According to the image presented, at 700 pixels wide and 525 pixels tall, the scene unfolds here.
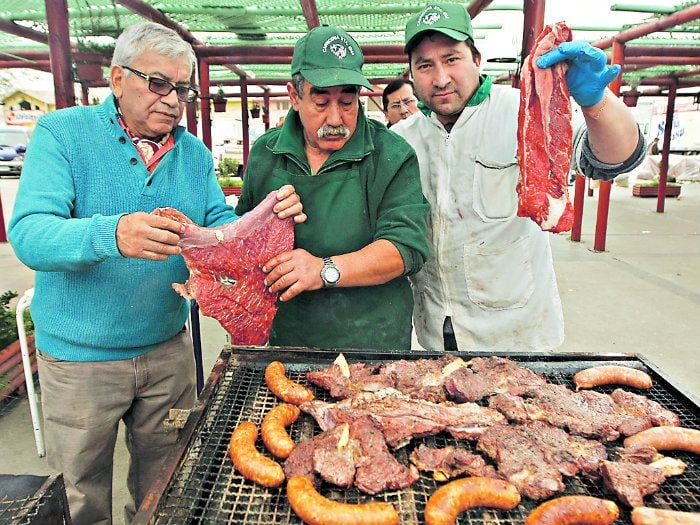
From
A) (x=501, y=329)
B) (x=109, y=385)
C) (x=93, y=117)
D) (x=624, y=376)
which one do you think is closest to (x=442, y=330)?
(x=501, y=329)

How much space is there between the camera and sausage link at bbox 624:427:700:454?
1.86 meters

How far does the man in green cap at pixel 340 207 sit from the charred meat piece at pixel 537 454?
943mm

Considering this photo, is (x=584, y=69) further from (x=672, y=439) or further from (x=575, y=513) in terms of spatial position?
(x=575, y=513)

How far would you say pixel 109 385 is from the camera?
2604mm

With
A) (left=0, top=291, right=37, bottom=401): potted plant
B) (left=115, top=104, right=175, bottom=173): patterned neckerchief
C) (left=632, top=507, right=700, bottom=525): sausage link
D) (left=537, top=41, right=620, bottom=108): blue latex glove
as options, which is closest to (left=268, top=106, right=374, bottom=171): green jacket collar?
(left=115, top=104, right=175, bottom=173): patterned neckerchief

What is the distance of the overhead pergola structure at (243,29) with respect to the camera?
396cm

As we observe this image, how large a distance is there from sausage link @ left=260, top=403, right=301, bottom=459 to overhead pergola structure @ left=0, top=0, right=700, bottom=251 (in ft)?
10.4

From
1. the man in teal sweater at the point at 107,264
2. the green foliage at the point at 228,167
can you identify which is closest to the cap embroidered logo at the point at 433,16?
the man in teal sweater at the point at 107,264

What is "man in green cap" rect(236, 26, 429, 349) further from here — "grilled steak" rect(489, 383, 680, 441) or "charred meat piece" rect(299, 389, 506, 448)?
"grilled steak" rect(489, 383, 680, 441)

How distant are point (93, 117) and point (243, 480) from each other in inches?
76.3

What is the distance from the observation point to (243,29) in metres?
7.20

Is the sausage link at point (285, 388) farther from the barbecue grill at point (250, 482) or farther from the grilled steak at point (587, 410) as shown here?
the grilled steak at point (587, 410)

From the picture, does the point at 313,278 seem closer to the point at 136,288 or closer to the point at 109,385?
the point at 136,288

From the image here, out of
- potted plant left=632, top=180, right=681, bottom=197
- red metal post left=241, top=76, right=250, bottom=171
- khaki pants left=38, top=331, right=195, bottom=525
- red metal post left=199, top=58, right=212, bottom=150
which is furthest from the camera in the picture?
potted plant left=632, top=180, right=681, bottom=197
